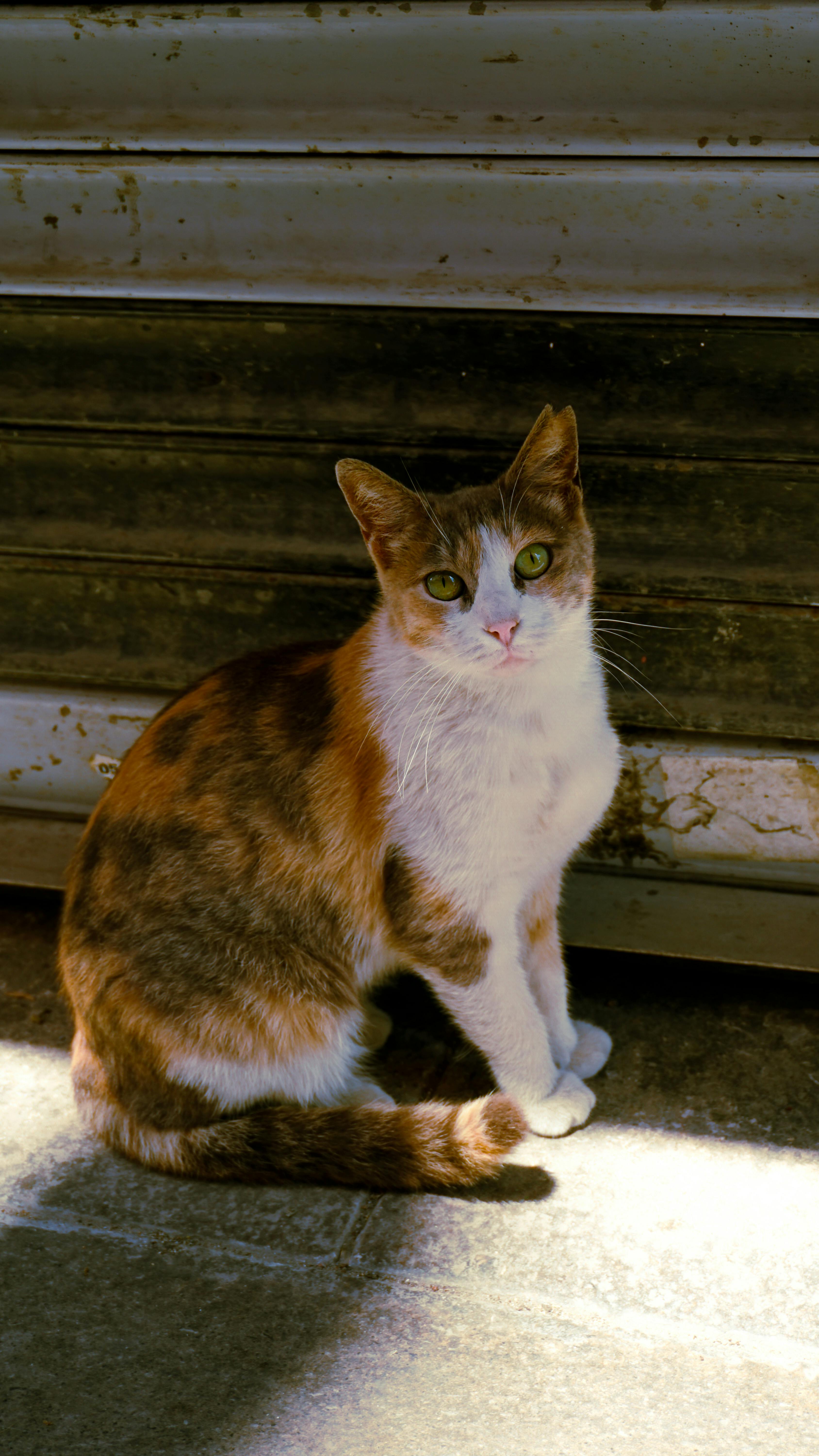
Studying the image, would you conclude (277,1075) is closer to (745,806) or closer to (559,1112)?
(559,1112)

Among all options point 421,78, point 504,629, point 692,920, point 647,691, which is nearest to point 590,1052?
point 692,920

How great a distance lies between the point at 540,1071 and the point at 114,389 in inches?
75.9

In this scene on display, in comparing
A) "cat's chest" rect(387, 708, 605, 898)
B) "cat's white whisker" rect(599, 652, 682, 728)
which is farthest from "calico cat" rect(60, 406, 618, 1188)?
"cat's white whisker" rect(599, 652, 682, 728)

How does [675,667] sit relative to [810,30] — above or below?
below

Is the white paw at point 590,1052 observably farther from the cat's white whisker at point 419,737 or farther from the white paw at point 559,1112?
the cat's white whisker at point 419,737

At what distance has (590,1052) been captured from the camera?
2439 mm

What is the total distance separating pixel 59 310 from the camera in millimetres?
2574

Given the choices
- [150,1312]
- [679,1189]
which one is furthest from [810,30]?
[150,1312]

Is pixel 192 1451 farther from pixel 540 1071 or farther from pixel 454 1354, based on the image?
pixel 540 1071

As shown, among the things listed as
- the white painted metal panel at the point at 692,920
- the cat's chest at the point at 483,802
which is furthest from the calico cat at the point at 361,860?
the white painted metal panel at the point at 692,920

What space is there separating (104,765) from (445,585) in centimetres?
139

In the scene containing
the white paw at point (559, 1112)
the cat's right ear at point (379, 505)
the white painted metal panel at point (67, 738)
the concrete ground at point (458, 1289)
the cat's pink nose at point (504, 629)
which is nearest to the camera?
the concrete ground at point (458, 1289)

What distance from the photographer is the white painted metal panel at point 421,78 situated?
2062mm

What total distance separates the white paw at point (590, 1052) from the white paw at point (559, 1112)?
125mm
